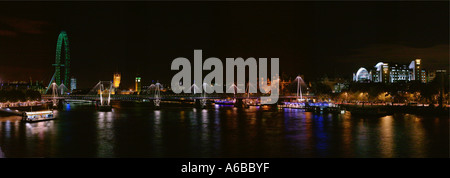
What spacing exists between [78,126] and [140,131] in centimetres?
710

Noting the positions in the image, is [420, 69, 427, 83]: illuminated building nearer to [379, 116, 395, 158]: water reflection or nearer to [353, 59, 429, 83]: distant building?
[353, 59, 429, 83]: distant building

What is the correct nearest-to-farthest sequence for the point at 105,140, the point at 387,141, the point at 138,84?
the point at 387,141, the point at 105,140, the point at 138,84

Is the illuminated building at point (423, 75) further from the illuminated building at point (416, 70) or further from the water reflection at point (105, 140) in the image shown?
the water reflection at point (105, 140)

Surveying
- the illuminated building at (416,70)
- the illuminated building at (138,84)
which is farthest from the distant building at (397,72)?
the illuminated building at (138,84)

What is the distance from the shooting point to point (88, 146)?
24.6m

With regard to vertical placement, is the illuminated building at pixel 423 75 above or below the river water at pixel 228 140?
above

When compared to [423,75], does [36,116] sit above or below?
below

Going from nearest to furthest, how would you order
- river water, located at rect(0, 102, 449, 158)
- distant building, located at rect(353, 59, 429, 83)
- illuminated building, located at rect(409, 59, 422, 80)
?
river water, located at rect(0, 102, 449, 158)
illuminated building, located at rect(409, 59, 422, 80)
distant building, located at rect(353, 59, 429, 83)

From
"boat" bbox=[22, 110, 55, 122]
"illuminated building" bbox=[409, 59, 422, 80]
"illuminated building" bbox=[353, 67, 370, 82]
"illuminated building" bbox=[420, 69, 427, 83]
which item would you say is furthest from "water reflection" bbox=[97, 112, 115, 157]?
"illuminated building" bbox=[420, 69, 427, 83]

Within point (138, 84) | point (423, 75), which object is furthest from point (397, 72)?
point (138, 84)

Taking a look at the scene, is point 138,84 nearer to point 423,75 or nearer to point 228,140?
point 423,75

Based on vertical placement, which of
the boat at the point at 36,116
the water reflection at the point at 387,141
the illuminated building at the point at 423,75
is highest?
the illuminated building at the point at 423,75

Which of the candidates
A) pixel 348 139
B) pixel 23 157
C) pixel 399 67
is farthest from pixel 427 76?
pixel 23 157
